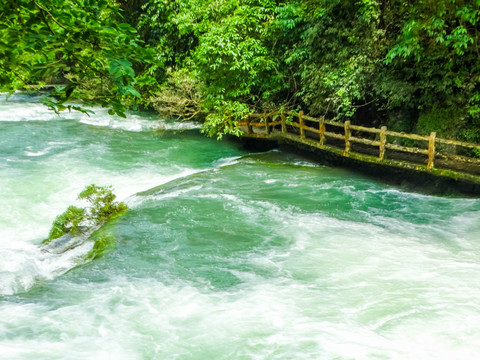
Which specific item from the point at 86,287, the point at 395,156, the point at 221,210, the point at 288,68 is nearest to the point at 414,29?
the point at 395,156

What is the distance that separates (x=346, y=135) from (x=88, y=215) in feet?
24.7

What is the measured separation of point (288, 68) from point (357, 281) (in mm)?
9624

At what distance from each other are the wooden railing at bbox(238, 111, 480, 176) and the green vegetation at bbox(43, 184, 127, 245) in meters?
6.81

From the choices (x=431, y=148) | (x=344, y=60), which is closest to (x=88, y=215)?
(x=431, y=148)

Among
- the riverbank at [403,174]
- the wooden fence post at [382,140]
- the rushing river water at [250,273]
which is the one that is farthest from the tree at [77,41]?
the wooden fence post at [382,140]

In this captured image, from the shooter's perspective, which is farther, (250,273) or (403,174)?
(403,174)

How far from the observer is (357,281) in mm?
6344

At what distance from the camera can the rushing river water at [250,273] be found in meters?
4.99

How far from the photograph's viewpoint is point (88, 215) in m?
9.00

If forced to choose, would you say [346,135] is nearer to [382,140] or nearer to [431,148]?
[382,140]

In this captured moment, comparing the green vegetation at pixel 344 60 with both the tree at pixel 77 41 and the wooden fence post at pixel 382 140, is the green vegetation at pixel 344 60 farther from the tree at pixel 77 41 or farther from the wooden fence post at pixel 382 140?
the tree at pixel 77 41

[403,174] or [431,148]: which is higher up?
[431,148]

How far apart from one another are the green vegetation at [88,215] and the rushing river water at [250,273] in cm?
45

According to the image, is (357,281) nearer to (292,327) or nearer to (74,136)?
(292,327)
